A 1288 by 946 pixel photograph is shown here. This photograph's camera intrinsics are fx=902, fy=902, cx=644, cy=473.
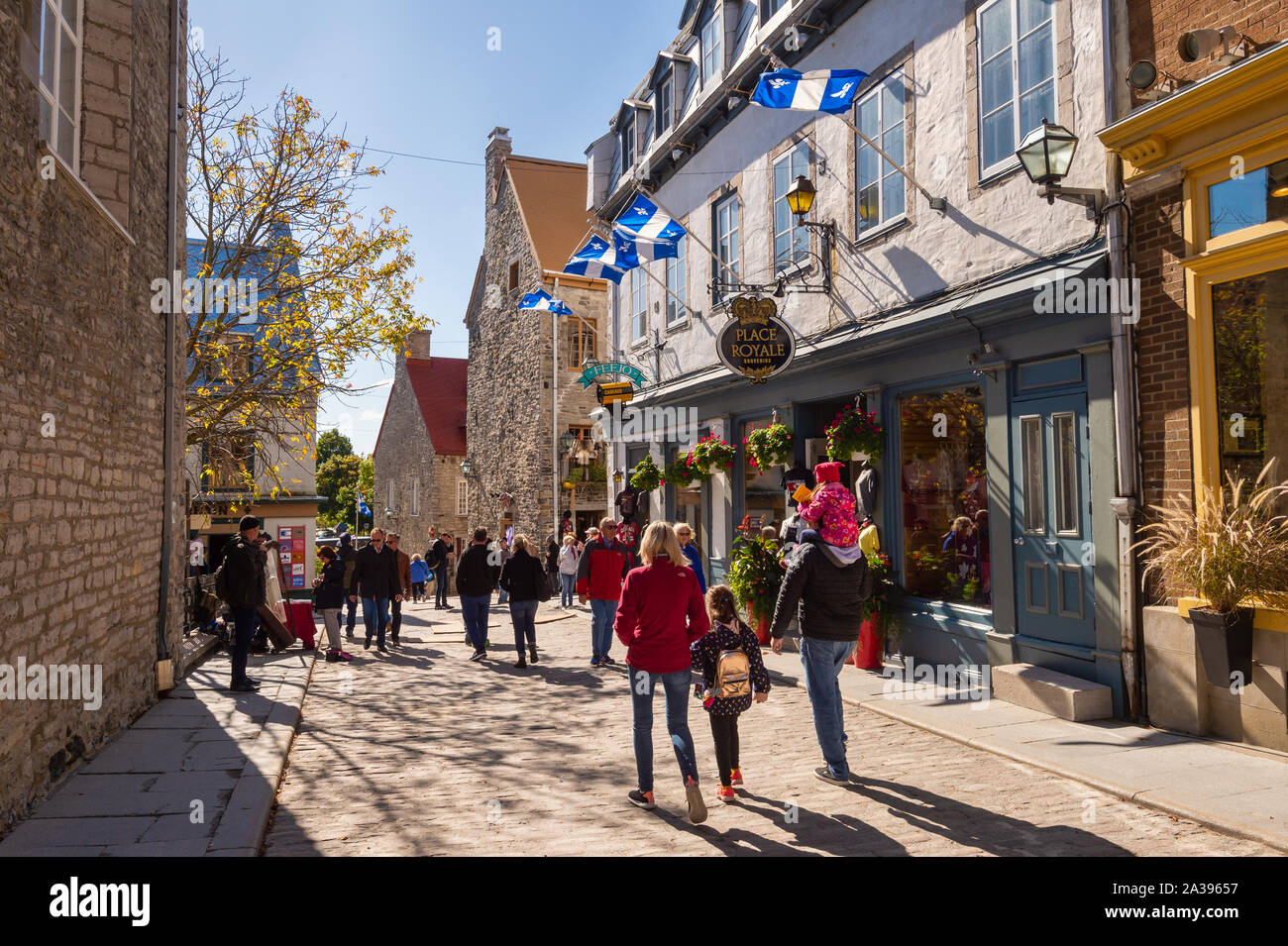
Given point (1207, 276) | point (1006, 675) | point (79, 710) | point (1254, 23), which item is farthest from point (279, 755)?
point (1254, 23)

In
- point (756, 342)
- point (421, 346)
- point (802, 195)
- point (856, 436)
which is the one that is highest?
point (421, 346)

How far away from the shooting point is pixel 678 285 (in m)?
16.4

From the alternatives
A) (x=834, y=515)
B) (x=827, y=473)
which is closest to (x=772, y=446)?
(x=827, y=473)

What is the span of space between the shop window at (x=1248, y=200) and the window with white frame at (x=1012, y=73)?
1.89m

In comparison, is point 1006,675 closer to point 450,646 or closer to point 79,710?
point 79,710

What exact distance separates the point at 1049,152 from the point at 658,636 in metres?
5.36

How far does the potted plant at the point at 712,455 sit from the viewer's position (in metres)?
13.8

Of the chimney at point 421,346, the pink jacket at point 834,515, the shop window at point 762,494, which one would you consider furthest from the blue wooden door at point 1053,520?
the chimney at point 421,346

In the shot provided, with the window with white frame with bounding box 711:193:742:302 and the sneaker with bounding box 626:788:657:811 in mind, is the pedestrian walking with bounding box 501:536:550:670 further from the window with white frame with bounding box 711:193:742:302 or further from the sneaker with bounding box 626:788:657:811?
the sneaker with bounding box 626:788:657:811

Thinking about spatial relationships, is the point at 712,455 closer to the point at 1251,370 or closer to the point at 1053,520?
the point at 1053,520

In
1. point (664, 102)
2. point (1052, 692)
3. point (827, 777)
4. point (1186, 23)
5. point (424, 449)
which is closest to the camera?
point (827, 777)

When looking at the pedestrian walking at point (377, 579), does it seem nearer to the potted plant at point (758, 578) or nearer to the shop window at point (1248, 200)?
the potted plant at point (758, 578)

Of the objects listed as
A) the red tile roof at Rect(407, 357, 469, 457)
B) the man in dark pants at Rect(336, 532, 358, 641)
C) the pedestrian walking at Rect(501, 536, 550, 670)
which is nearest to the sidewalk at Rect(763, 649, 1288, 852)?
the pedestrian walking at Rect(501, 536, 550, 670)

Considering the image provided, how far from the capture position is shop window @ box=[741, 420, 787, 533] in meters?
13.2
